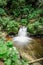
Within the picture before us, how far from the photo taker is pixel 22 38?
1449 centimetres

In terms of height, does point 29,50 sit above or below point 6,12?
below

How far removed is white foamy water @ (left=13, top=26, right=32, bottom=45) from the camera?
13.2 m

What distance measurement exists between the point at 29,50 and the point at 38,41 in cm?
226

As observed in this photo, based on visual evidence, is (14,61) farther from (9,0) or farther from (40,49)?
(9,0)

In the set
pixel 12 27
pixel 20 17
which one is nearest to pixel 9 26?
pixel 12 27

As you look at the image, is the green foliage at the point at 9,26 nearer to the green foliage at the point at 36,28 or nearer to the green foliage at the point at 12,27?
the green foliage at the point at 12,27

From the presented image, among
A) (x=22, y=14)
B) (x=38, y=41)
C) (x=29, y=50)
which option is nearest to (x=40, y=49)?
(x=29, y=50)

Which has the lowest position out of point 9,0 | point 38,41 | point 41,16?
point 38,41

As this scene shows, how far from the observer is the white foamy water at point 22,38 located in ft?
43.2

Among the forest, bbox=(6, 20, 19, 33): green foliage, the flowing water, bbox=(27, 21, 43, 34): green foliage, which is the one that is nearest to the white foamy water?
the flowing water

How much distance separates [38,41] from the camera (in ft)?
43.7

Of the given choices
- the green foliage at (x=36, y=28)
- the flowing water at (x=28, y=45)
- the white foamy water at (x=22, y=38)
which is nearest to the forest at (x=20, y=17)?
the green foliage at (x=36, y=28)

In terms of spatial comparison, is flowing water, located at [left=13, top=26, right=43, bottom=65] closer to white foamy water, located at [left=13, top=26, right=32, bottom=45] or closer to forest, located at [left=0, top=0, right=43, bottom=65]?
white foamy water, located at [left=13, top=26, right=32, bottom=45]

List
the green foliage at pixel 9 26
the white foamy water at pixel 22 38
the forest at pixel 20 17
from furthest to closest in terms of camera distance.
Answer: the green foliage at pixel 9 26, the forest at pixel 20 17, the white foamy water at pixel 22 38
